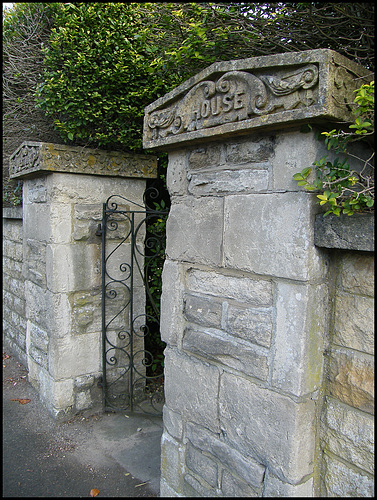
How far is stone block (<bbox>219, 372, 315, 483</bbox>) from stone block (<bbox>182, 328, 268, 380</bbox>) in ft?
0.22

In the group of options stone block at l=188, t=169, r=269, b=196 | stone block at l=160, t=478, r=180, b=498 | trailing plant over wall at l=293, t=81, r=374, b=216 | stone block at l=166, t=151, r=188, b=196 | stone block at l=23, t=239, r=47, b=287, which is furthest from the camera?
stone block at l=23, t=239, r=47, b=287

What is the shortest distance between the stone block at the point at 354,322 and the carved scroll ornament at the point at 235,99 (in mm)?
790

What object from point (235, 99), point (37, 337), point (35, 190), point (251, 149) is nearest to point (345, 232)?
point (251, 149)

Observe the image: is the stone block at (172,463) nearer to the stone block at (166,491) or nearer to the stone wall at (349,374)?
the stone block at (166,491)

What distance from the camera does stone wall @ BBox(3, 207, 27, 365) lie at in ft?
15.3

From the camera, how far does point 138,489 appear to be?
8.50 feet

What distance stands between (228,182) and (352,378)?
1.01 metres

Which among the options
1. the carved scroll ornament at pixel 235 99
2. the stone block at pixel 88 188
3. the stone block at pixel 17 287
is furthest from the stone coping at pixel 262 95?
the stone block at pixel 17 287

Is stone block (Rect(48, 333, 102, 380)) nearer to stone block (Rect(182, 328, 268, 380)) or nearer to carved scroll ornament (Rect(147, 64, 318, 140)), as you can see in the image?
stone block (Rect(182, 328, 268, 380))

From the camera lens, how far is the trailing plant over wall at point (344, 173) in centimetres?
135

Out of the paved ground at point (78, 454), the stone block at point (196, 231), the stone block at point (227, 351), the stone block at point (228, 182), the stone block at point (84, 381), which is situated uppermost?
the stone block at point (228, 182)

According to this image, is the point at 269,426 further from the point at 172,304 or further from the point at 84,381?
the point at 84,381

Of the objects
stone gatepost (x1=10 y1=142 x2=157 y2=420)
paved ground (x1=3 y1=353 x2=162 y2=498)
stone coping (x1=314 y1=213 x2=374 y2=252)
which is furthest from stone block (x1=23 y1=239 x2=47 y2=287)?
stone coping (x1=314 y1=213 x2=374 y2=252)

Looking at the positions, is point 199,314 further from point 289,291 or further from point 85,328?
point 85,328
